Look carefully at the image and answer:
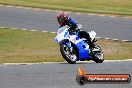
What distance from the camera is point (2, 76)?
12.8 metres

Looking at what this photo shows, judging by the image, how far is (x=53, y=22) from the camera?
27938 millimetres

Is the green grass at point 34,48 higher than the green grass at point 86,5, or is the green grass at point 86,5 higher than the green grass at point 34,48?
the green grass at point 34,48

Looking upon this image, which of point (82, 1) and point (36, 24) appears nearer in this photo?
point (36, 24)

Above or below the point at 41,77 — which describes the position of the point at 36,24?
below

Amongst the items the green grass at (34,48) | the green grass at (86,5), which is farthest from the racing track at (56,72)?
the green grass at (86,5)

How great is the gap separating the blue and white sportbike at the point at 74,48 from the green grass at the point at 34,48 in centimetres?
83

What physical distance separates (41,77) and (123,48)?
8491 millimetres

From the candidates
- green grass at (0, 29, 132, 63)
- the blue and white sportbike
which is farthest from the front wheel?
green grass at (0, 29, 132, 63)

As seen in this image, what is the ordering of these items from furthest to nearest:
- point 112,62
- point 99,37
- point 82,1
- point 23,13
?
1. point 82,1
2. point 23,13
3. point 99,37
4. point 112,62

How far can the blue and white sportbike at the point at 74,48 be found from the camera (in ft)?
52.2

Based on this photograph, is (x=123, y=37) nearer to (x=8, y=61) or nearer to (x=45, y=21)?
(x=45, y=21)

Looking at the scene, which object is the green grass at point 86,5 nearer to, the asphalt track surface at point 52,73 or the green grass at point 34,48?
the green grass at point 34,48

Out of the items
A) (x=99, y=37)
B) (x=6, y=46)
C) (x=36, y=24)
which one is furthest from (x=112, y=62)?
(x=36, y=24)

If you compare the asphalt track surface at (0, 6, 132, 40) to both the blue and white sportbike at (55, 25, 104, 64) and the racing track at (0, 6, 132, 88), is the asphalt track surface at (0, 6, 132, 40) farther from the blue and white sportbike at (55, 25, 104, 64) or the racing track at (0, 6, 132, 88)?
the blue and white sportbike at (55, 25, 104, 64)
